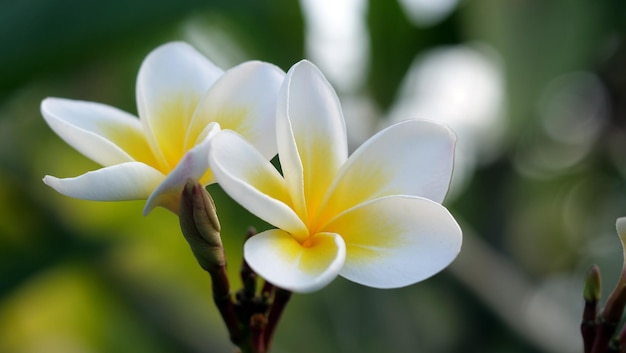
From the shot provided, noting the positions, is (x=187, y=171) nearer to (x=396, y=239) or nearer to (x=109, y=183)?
(x=109, y=183)

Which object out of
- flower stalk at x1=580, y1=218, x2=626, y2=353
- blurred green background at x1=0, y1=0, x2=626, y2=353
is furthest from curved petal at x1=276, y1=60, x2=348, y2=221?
blurred green background at x1=0, y1=0, x2=626, y2=353

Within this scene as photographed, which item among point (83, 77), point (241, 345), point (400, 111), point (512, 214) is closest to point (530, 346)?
point (512, 214)

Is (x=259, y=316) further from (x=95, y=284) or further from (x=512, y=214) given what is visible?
(x=512, y=214)

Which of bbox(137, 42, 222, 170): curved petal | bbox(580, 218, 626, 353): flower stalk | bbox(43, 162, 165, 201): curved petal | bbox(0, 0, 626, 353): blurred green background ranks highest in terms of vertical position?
bbox(43, 162, 165, 201): curved petal

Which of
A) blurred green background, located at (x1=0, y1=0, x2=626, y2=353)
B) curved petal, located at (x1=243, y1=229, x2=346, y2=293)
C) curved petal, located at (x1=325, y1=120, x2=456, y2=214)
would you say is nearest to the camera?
curved petal, located at (x1=243, y1=229, x2=346, y2=293)

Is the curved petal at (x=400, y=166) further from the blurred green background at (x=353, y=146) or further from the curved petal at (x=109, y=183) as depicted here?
the blurred green background at (x=353, y=146)

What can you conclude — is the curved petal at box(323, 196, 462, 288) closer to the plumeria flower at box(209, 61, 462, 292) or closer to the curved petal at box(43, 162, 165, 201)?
the plumeria flower at box(209, 61, 462, 292)

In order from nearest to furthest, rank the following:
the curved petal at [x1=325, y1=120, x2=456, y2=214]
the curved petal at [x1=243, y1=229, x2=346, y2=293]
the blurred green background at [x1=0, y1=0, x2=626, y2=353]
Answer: the curved petal at [x1=243, y1=229, x2=346, y2=293] → the curved petal at [x1=325, y1=120, x2=456, y2=214] → the blurred green background at [x1=0, y1=0, x2=626, y2=353]

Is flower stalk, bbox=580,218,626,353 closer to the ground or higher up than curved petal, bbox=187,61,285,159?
closer to the ground
